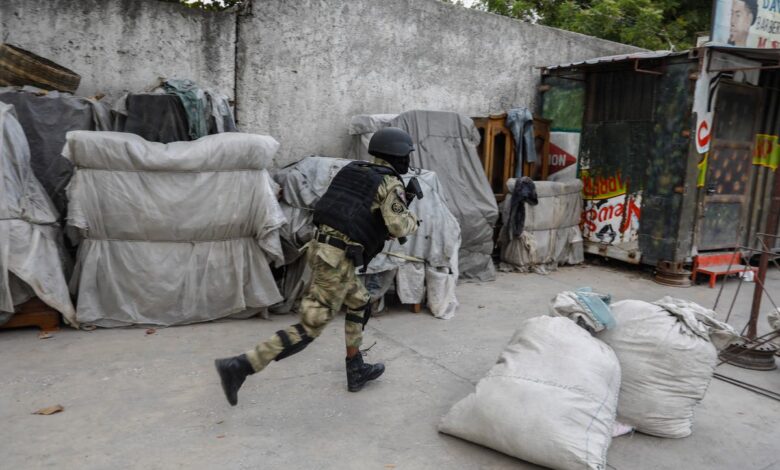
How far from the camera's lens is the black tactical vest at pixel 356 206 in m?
3.41

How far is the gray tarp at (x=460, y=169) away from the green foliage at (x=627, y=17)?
23.1ft

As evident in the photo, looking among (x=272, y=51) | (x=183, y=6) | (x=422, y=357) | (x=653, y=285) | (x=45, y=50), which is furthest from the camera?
(x=653, y=285)

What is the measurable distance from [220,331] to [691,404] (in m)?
3.38

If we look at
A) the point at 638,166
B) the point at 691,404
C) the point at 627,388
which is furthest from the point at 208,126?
the point at 638,166

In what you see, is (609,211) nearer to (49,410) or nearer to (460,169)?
(460,169)

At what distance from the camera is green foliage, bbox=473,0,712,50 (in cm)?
1195

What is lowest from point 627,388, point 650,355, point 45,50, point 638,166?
point 627,388

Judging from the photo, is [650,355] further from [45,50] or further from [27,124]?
[45,50]

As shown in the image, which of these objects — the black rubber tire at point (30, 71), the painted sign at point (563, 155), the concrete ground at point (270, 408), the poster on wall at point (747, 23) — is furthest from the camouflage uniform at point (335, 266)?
the poster on wall at point (747, 23)

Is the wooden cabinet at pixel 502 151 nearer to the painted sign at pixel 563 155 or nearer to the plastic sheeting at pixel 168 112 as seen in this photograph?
the painted sign at pixel 563 155

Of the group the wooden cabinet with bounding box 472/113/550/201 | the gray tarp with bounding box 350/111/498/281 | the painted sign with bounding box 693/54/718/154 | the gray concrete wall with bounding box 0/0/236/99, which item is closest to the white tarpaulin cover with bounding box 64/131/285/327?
the gray concrete wall with bounding box 0/0/236/99

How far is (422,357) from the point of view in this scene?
4.22m

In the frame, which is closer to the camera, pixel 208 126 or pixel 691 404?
pixel 691 404

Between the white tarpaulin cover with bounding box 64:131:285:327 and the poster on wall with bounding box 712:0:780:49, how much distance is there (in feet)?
19.3
